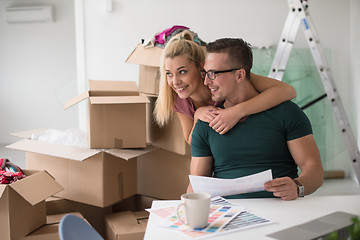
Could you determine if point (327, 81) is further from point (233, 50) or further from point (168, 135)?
point (233, 50)

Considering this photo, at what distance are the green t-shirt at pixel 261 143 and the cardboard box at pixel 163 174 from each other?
80 cm

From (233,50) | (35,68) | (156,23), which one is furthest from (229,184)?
(35,68)

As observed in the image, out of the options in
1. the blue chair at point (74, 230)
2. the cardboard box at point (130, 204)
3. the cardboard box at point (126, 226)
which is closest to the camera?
the blue chair at point (74, 230)

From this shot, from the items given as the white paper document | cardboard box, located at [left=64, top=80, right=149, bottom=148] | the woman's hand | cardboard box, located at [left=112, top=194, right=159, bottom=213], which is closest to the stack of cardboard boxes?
cardboard box, located at [left=64, top=80, right=149, bottom=148]

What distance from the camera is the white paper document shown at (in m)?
1.30

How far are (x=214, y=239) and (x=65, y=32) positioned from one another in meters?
5.56

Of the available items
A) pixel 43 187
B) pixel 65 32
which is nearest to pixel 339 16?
pixel 43 187

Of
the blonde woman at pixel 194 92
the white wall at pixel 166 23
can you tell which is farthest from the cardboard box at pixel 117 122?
the white wall at pixel 166 23

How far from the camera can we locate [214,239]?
3.29 feet

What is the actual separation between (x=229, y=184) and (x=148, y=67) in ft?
4.39

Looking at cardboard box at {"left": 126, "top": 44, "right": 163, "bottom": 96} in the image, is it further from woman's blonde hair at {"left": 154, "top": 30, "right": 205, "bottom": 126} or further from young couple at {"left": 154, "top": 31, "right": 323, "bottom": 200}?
young couple at {"left": 154, "top": 31, "right": 323, "bottom": 200}

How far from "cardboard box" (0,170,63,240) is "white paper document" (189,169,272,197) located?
1006 millimetres

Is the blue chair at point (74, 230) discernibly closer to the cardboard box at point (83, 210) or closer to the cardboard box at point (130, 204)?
the cardboard box at point (83, 210)

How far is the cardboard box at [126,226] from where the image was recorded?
2262mm
